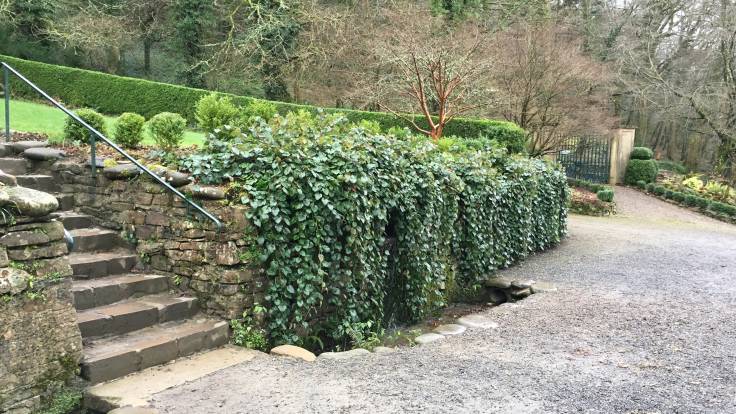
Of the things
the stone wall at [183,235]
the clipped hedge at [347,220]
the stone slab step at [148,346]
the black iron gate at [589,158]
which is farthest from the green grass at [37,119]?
the black iron gate at [589,158]

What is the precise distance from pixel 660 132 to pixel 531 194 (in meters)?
23.3

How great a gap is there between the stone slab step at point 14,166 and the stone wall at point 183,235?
26.6 inches

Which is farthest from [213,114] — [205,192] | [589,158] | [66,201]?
[589,158]

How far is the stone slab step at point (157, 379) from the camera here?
351 centimetres

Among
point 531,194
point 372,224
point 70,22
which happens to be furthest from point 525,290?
point 70,22

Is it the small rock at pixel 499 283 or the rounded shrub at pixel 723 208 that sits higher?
the rounded shrub at pixel 723 208

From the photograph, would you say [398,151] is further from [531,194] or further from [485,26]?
[485,26]

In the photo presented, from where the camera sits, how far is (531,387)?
12.9 ft

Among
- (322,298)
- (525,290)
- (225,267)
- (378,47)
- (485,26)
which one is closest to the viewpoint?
(225,267)

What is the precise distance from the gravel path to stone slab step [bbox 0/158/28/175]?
3.26 metres

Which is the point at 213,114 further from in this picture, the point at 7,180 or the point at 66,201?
the point at 7,180

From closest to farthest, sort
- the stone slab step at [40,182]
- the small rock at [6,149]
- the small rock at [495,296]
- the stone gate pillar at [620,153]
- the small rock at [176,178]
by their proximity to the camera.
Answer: the small rock at [176,178], the stone slab step at [40,182], the small rock at [6,149], the small rock at [495,296], the stone gate pillar at [620,153]

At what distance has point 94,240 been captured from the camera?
512 centimetres

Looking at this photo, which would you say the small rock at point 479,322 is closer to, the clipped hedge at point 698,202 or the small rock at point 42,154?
the small rock at point 42,154
